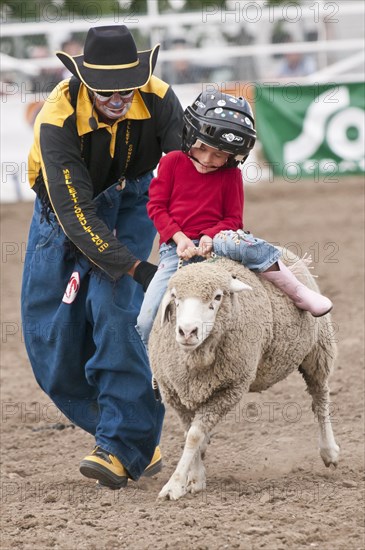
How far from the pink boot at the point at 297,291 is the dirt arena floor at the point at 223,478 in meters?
0.82

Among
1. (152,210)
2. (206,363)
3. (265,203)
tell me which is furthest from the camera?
(265,203)

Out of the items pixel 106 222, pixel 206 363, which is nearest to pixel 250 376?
pixel 206 363

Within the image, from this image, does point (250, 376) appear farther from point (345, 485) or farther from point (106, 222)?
point (106, 222)

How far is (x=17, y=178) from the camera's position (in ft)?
39.7

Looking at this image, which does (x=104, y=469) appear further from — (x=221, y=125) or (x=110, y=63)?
(x=110, y=63)

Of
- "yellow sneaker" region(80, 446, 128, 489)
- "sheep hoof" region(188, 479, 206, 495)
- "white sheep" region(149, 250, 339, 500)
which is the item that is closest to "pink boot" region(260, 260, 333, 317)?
"white sheep" region(149, 250, 339, 500)

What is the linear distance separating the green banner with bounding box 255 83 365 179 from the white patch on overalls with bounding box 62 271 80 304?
808cm

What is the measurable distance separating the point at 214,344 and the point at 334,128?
8.74 m

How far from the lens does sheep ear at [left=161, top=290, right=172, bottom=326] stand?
3.76 metres

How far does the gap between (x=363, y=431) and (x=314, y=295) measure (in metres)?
1.36

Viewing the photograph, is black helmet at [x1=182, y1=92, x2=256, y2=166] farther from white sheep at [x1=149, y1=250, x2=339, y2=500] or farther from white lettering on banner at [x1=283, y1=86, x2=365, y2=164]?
white lettering on banner at [x1=283, y1=86, x2=365, y2=164]

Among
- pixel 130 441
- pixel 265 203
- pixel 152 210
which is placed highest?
pixel 152 210

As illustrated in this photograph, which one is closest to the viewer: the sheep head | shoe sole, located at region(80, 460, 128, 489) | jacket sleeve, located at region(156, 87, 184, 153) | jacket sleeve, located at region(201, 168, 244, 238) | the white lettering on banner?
the sheep head

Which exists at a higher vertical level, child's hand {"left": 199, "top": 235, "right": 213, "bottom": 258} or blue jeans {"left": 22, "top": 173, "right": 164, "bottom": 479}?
child's hand {"left": 199, "top": 235, "right": 213, "bottom": 258}
